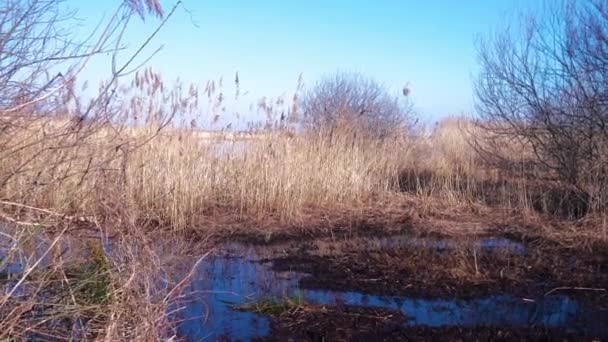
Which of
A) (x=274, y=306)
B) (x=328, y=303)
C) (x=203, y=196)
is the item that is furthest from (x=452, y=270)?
(x=203, y=196)

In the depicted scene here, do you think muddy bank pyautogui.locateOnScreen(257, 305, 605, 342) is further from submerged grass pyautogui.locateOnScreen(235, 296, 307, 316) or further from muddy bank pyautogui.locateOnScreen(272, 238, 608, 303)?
muddy bank pyautogui.locateOnScreen(272, 238, 608, 303)

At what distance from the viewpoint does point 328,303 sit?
14.6 feet

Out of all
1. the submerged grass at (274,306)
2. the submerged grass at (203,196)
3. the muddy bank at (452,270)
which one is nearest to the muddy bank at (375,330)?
the submerged grass at (274,306)

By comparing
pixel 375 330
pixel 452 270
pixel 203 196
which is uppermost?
pixel 203 196

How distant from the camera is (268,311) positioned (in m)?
4.25

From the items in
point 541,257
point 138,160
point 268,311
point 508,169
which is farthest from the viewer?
point 508,169

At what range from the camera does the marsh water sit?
403 cm

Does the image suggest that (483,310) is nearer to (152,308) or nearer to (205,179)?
(152,308)

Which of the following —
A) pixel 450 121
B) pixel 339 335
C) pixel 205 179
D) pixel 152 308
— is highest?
pixel 450 121

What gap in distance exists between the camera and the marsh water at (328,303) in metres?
4.03

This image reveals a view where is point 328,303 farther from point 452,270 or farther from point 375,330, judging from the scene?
point 452,270

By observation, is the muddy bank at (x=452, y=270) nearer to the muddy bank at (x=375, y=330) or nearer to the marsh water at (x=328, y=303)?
the marsh water at (x=328, y=303)

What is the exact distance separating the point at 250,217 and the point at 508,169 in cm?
566

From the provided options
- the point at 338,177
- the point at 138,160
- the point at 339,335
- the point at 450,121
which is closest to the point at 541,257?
the point at 339,335
